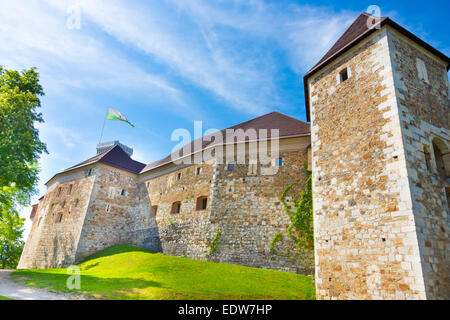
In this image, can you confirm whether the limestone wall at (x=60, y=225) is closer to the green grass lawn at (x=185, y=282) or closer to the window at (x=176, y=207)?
the green grass lawn at (x=185, y=282)

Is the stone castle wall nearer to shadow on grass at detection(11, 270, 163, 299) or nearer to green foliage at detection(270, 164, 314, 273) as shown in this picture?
green foliage at detection(270, 164, 314, 273)

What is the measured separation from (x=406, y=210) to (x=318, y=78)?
23.3 ft

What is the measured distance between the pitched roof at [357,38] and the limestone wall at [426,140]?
0.20 m

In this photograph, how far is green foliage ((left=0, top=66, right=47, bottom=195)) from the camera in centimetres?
1423

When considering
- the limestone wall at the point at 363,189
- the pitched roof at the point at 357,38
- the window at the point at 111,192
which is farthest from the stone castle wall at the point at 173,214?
the pitched roof at the point at 357,38

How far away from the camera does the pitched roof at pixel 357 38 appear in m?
10.4

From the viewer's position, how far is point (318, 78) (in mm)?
12648

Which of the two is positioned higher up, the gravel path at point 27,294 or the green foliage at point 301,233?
the green foliage at point 301,233

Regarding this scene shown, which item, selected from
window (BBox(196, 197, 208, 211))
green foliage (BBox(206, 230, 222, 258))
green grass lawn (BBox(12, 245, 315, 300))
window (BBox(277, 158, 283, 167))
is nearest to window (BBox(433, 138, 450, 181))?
green grass lawn (BBox(12, 245, 315, 300))

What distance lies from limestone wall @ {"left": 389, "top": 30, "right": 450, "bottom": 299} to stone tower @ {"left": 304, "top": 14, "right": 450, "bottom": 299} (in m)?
0.04

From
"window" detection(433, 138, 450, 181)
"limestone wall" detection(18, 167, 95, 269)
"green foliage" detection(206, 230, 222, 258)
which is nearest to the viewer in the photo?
"window" detection(433, 138, 450, 181)

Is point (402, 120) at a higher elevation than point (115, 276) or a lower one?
higher

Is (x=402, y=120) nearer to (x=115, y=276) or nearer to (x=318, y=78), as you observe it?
(x=318, y=78)
